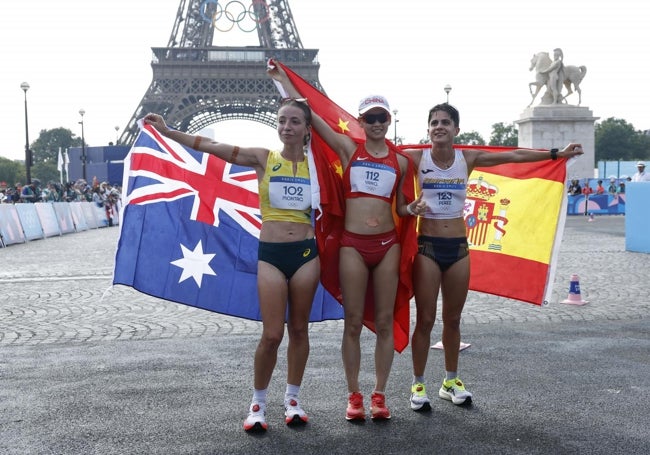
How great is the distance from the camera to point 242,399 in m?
5.26

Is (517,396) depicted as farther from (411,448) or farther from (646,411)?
(411,448)

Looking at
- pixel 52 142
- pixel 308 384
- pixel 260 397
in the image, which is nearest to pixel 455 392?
pixel 308 384

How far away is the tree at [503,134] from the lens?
356 ft

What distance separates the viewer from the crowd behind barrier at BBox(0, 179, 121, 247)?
20.9 m

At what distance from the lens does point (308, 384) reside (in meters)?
5.62

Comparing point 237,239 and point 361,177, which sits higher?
point 361,177

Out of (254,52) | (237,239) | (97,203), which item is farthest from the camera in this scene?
(254,52)

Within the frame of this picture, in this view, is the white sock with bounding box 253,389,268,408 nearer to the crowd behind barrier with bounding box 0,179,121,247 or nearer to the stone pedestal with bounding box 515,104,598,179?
the crowd behind barrier with bounding box 0,179,121,247

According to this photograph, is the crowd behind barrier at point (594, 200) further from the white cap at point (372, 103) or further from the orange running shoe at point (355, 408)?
the orange running shoe at point (355, 408)

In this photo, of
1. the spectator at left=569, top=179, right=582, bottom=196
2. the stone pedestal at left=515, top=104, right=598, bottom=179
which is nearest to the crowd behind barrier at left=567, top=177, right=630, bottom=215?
the spectator at left=569, top=179, right=582, bottom=196

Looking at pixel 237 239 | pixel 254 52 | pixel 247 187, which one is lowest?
pixel 237 239


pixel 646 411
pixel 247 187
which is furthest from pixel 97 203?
pixel 646 411

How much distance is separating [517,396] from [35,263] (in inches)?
480

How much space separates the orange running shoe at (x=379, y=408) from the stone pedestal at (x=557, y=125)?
1271 inches
